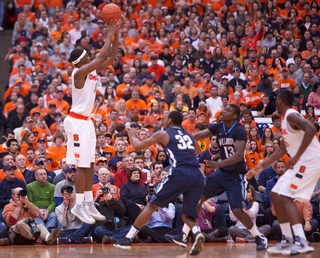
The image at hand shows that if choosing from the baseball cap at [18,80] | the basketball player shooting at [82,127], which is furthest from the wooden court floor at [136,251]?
the baseball cap at [18,80]

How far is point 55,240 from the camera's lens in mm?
13906

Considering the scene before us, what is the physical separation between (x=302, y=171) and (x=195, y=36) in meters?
12.6

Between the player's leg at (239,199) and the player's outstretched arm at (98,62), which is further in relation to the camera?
the player's leg at (239,199)

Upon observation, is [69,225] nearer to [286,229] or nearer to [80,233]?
[80,233]

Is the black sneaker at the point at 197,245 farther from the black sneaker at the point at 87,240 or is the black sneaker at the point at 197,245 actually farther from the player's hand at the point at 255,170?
the black sneaker at the point at 87,240

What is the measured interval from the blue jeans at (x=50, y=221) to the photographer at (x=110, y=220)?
774 millimetres

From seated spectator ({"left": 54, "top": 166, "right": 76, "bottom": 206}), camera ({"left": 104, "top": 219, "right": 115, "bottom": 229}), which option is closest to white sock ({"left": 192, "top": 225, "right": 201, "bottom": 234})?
camera ({"left": 104, "top": 219, "right": 115, "bottom": 229})

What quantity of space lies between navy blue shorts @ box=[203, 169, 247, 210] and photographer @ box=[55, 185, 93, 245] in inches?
113

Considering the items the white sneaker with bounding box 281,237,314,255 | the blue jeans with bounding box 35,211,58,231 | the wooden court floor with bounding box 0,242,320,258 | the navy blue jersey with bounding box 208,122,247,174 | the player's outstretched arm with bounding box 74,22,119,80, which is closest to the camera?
the white sneaker with bounding box 281,237,314,255

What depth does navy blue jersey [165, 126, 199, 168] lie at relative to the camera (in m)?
11.8

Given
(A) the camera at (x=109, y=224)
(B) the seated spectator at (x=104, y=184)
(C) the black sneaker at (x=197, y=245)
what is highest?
(B) the seated spectator at (x=104, y=184)

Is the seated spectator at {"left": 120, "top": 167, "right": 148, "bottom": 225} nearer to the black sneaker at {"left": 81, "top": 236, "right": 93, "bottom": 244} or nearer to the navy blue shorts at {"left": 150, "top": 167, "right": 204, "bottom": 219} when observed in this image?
the black sneaker at {"left": 81, "top": 236, "right": 93, "bottom": 244}

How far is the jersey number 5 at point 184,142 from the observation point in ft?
38.6

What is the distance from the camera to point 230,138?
40.3 ft
